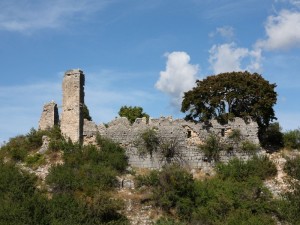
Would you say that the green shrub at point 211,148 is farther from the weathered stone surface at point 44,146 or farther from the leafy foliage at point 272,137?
the weathered stone surface at point 44,146

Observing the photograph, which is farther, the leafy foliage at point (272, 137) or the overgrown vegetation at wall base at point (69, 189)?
the leafy foliage at point (272, 137)

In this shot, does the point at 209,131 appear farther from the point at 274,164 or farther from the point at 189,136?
the point at 274,164

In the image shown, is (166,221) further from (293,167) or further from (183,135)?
(293,167)

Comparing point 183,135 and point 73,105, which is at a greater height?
point 73,105

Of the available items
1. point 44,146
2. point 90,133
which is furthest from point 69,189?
point 90,133

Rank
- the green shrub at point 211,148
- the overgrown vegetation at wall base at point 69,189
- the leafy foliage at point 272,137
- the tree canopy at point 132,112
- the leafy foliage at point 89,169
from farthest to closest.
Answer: the tree canopy at point 132,112
the leafy foliage at point 272,137
the green shrub at point 211,148
the leafy foliage at point 89,169
the overgrown vegetation at wall base at point 69,189

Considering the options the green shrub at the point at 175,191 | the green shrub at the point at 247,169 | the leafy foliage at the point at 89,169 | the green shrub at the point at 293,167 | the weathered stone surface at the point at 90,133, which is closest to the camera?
the green shrub at the point at 175,191

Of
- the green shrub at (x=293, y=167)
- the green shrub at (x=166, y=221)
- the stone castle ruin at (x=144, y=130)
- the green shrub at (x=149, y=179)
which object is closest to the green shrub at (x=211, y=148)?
the stone castle ruin at (x=144, y=130)

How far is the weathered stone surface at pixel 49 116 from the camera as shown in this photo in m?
29.9

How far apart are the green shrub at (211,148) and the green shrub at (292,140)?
4084 mm

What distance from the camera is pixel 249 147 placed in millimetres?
27438

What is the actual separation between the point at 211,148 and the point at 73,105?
280 inches

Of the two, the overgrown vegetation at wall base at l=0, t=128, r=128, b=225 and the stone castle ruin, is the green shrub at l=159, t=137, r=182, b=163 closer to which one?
the stone castle ruin

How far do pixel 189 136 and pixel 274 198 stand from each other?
18.1 ft
